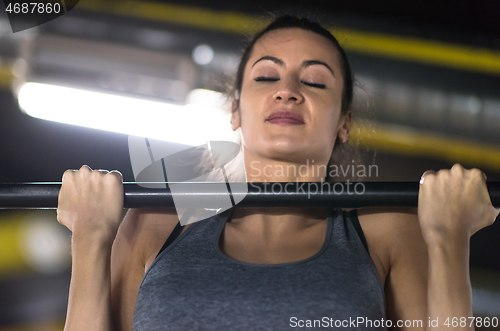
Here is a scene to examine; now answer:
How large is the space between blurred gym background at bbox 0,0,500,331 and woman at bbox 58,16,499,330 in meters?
1.11

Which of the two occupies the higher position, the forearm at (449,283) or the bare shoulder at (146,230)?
the bare shoulder at (146,230)

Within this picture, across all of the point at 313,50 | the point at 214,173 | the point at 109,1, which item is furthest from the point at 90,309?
the point at 109,1

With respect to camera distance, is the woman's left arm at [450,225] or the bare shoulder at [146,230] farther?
the bare shoulder at [146,230]

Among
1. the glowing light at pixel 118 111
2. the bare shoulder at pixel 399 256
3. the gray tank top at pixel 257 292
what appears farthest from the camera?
the glowing light at pixel 118 111

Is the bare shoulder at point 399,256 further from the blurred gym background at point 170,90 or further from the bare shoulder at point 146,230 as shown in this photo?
the blurred gym background at point 170,90

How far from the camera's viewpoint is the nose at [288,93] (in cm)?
114

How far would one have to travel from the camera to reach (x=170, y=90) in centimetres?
237

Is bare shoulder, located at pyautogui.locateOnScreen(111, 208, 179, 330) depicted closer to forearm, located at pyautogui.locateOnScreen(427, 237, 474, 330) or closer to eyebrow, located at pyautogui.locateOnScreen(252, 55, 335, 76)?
Result: eyebrow, located at pyautogui.locateOnScreen(252, 55, 335, 76)

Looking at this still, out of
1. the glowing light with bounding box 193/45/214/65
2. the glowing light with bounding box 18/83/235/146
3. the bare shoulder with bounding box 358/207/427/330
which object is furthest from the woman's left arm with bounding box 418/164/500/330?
the glowing light with bounding box 193/45/214/65

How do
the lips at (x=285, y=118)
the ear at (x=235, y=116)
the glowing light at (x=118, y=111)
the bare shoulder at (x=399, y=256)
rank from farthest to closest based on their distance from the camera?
the glowing light at (x=118, y=111) → the ear at (x=235, y=116) → the lips at (x=285, y=118) → the bare shoulder at (x=399, y=256)

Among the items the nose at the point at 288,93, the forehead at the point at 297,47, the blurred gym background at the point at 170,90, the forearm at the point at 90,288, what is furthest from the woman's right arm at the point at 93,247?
the blurred gym background at the point at 170,90

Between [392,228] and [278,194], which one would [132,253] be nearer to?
[278,194]

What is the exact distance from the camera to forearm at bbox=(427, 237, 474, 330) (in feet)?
2.91

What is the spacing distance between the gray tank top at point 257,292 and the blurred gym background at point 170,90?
137cm
